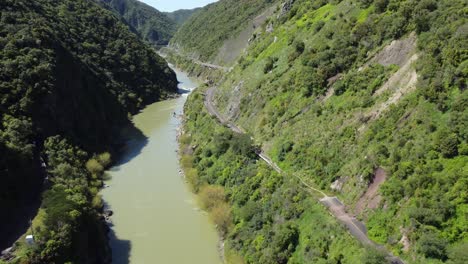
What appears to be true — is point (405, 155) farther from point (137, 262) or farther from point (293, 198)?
point (137, 262)

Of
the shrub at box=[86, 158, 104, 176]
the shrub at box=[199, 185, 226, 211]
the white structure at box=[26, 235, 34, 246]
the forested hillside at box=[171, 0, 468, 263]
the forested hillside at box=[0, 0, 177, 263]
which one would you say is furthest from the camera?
the shrub at box=[86, 158, 104, 176]

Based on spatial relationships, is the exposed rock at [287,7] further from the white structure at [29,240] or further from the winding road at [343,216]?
the white structure at [29,240]

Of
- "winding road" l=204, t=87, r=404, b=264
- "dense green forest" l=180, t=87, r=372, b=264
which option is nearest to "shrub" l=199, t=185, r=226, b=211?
"dense green forest" l=180, t=87, r=372, b=264

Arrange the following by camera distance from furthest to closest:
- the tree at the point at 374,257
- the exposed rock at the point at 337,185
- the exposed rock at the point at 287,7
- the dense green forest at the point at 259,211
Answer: the exposed rock at the point at 287,7 < the exposed rock at the point at 337,185 < the dense green forest at the point at 259,211 < the tree at the point at 374,257

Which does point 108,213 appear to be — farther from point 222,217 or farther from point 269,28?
point 269,28

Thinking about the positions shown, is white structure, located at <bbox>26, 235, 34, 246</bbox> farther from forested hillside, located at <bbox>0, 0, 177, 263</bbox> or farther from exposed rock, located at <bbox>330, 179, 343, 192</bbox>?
exposed rock, located at <bbox>330, 179, 343, 192</bbox>

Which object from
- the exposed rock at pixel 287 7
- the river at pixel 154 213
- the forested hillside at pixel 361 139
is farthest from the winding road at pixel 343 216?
the exposed rock at pixel 287 7

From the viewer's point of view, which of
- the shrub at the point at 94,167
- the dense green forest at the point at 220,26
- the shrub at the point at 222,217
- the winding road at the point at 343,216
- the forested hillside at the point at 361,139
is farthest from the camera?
the dense green forest at the point at 220,26
